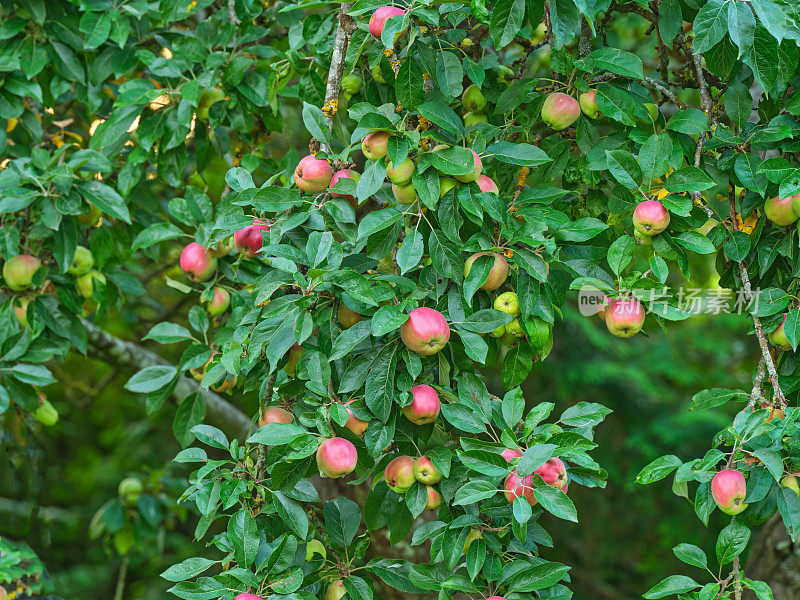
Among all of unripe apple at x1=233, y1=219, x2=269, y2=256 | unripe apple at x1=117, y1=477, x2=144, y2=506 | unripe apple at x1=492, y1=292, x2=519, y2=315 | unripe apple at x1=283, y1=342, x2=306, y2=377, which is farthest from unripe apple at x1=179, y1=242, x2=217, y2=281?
unripe apple at x1=117, y1=477, x2=144, y2=506

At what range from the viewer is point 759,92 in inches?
65.5

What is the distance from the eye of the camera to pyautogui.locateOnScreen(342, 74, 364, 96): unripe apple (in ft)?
4.27

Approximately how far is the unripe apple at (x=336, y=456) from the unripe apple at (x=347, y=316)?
16cm

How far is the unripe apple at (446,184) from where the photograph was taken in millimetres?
995

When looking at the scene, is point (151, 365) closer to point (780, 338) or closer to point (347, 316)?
point (347, 316)

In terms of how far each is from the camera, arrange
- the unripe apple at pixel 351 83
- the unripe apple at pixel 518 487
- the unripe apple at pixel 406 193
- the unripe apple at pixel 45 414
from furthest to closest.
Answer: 1. the unripe apple at pixel 45 414
2. the unripe apple at pixel 351 83
3. the unripe apple at pixel 406 193
4. the unripe apple at pixel 518 487

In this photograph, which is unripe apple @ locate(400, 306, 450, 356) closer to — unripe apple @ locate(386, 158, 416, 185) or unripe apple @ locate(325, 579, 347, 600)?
unripe apple @ locate(386, 158, 416, 185)

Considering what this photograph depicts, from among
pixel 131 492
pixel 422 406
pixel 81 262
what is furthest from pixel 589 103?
pixel 131 492

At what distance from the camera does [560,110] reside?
1.14 m

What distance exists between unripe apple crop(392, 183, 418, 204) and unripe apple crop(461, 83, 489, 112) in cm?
38

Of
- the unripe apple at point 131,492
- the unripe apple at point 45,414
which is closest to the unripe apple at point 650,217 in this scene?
the unripe apple at point 45,414

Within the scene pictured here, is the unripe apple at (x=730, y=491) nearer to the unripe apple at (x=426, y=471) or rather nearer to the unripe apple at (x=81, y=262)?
the unripe apple at (x=426, y=471)

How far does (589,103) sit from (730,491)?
60 centimetres

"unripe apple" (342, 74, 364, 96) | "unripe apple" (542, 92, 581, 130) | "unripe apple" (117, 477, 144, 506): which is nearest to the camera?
"unripe apple" (542, 92, 581, 130)
